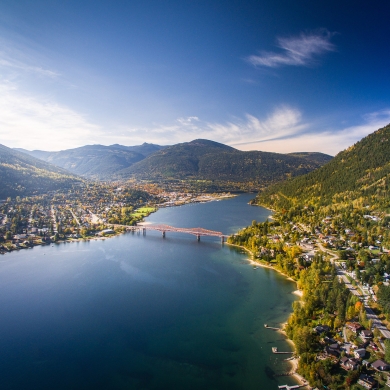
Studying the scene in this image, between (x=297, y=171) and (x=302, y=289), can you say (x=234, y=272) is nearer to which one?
(x=302, y=289)

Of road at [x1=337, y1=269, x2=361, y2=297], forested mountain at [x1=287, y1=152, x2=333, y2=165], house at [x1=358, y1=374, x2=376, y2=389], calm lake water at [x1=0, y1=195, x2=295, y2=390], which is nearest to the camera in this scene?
house at [x1=358, y1=374, x2=376, y2=389]

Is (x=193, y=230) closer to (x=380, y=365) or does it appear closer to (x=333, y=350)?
(x=333, y=350)

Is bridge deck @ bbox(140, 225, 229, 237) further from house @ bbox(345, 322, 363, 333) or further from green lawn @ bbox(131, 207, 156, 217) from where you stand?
house @ bbox(345, 322, 363, 333)

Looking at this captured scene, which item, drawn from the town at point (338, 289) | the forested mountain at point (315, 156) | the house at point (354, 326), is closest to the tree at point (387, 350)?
the town at point (338, 289)

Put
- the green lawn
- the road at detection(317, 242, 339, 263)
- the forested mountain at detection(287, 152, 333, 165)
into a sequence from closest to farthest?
1. the road at detection(317, 242, 339, 263)
2. the green lawn
3. the forested mountain at detection(287, 152, 333, 165)

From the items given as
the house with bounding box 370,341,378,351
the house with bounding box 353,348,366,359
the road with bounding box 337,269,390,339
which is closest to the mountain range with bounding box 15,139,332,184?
the road with bounding box 337,269,390,339

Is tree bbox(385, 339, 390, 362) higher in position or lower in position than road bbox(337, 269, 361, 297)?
lower

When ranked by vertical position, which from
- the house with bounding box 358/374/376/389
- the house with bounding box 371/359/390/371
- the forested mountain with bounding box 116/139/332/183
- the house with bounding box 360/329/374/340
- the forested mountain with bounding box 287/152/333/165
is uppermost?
the forested mountain with bounding box 287/152/333/165
